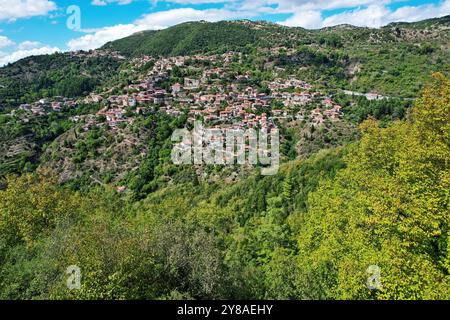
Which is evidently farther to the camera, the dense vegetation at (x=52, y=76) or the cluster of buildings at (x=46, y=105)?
the dense vegetation at (x=52, y=76)

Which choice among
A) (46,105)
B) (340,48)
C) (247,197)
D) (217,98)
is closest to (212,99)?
(217,98)

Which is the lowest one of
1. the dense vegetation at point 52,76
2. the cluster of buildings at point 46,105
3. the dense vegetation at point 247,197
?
the dense vegetation at point 247,197

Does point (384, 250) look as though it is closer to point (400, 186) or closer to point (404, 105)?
point (400, 186)

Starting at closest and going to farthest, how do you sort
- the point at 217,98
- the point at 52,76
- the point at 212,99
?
the point at 212,99 < the point at 217,98 < the point at 52,76

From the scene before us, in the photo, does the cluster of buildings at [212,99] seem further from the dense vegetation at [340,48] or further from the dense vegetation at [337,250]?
the dense vegetation at [337,250]

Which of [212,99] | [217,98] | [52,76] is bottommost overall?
[212,99]

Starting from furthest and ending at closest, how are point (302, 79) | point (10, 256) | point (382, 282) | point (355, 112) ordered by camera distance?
point (302, 79) → point (355, 112) → point (10, 256) → point (382, 282)

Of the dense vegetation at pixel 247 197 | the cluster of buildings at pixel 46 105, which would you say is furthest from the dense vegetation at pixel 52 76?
the cluster of buildings at pixel 46 105

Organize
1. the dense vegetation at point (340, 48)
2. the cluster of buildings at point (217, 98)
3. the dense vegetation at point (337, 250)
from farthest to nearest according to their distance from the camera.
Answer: the dense vegetation at point (340, 48) < the cluster of buildings at point (217, 98) < the dense vegetation at point (337, 250)

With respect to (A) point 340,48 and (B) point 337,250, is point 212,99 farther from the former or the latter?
(B) point 337,250

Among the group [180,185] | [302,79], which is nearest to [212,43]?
[302,79]

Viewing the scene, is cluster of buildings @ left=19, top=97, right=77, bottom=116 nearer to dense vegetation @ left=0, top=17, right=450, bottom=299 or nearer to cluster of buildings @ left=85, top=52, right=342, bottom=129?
dense vegetation @ left=0, top=17, right=450, bottom=299
